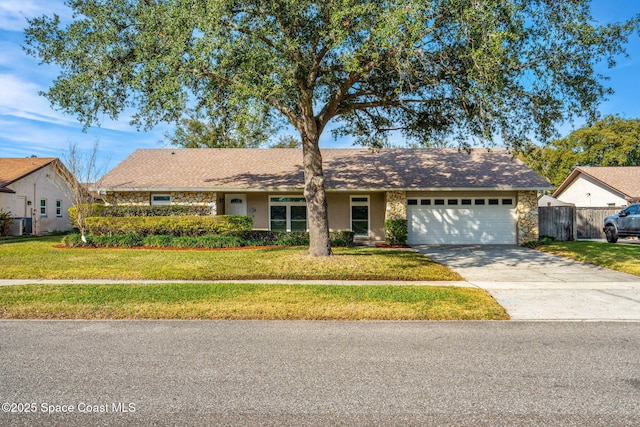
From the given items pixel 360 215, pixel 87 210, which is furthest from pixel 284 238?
pixel 87 210

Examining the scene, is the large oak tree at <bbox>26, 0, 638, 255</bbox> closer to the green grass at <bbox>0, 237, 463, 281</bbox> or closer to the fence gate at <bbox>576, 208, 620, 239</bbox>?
the green grass at <bbox>0, 237, 463, 281</bbox>

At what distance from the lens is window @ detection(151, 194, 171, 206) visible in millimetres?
19531

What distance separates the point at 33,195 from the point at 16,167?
2.18 m

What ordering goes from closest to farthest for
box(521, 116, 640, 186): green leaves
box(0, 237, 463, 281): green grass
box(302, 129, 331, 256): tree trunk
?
box(0, 237, 463, 281): green grass < box(302, 129, 331, 256): tree trunk < box(521, 116, 640, 186): green leaves

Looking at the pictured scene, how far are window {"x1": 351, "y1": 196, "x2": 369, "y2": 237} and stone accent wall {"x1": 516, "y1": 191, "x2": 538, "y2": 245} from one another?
684cm

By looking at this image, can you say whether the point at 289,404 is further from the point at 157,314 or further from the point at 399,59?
the point at 399,59

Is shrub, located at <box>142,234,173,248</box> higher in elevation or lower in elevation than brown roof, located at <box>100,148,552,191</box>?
lower

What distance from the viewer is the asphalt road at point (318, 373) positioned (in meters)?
3.54

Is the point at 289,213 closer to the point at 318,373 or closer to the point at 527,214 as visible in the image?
the point at 527,214

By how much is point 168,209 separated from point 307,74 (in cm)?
1001

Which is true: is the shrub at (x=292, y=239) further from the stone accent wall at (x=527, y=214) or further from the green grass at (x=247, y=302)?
the stone accent wall at (x=527, y=214)

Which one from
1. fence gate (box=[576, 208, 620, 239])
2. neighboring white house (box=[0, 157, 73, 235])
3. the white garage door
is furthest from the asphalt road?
neighboring white house (box=[0, 157, 73, 235])

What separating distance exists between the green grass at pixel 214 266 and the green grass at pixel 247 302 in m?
1.43

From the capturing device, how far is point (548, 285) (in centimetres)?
982
